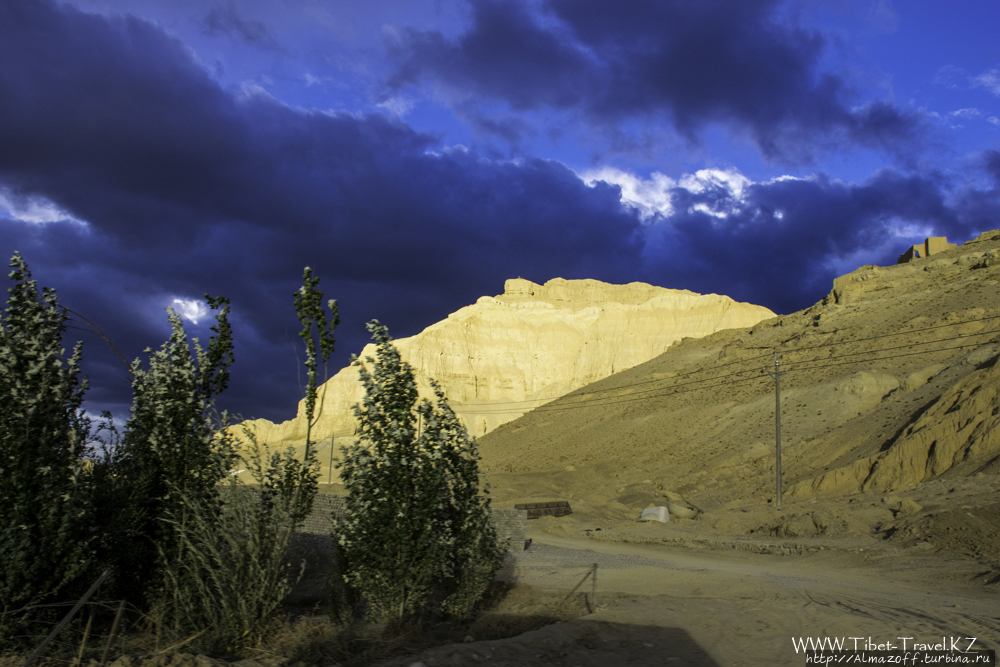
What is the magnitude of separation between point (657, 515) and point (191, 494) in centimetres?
2520

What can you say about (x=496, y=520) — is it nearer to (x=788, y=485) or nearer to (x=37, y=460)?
(x=37, y=460)

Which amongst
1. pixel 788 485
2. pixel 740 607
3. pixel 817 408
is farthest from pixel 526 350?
pixel 740 607

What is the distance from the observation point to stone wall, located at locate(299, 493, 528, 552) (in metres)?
20.2

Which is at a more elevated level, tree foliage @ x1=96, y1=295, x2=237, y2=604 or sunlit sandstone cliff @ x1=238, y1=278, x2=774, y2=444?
sunlit sandstone cliff @ x1=238, y1=278, x2=774, y2=444

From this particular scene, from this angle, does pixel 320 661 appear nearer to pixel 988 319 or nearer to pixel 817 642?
pixel 817 642

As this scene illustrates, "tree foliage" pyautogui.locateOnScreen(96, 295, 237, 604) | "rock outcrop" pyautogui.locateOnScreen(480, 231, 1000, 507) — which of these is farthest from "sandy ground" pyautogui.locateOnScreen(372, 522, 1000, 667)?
"rock outcrop" pyautogui.locateOnScreen(480, 231, 1000, 507)

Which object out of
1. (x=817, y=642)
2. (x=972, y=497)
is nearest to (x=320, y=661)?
(x=817, y=642)

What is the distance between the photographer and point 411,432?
9.03 m

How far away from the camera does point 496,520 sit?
1997 cm

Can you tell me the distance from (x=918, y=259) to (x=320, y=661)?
69.9 meters

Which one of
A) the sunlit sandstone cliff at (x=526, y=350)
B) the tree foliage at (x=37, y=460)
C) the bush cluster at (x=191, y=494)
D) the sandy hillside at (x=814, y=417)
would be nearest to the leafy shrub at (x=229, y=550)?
the bush cluster at (x=191, y=494)

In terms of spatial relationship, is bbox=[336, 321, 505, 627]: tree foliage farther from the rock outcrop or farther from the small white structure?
the rock outcrop

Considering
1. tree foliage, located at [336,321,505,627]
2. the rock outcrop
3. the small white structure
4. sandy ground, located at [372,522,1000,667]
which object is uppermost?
the rock outcrop

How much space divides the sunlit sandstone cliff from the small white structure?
57276 millimetres
